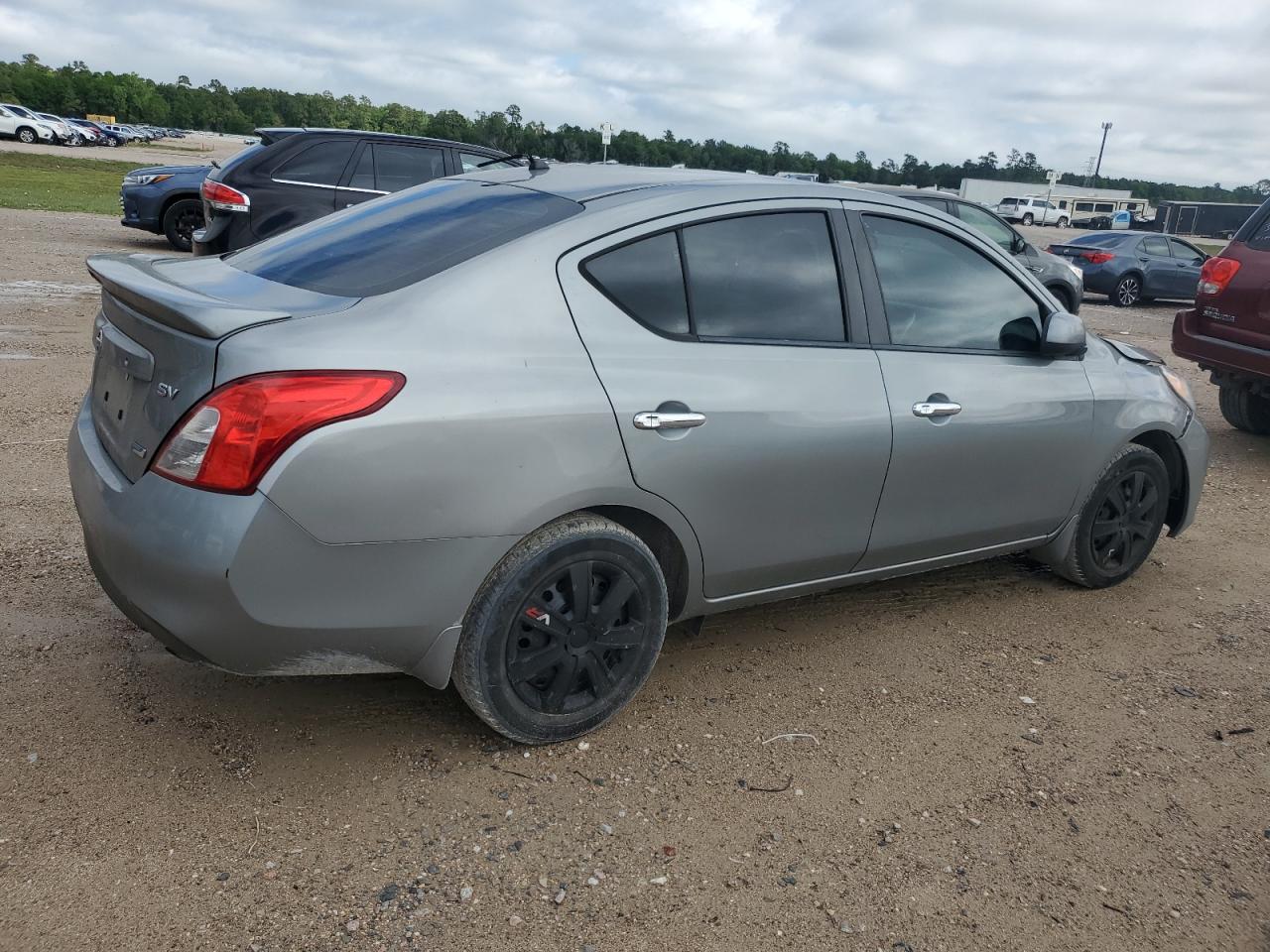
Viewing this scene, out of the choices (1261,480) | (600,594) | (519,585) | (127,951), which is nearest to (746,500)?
(600,594)

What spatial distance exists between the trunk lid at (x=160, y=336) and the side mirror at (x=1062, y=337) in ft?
8.59

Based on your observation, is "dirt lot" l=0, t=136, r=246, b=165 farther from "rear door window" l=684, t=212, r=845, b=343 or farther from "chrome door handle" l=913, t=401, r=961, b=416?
"chrome door handle" l=913, t=401, r=961, b=416

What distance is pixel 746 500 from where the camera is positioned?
3334mm

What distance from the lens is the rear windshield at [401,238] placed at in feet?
10.0

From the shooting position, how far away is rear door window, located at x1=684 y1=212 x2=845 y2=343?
333 cm

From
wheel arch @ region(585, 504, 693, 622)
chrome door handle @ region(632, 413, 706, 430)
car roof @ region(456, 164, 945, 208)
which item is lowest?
wheel arch @ region(585, 504, 693, 622)

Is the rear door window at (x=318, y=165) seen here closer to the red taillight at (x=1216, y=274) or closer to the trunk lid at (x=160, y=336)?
the trunk lid at (x=160, y=336)

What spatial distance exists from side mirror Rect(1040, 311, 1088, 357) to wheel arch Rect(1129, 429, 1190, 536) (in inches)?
29.2

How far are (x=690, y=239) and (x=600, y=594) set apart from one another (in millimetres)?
1121

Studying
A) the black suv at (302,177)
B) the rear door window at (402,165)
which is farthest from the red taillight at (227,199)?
the rear door window at (402,165)

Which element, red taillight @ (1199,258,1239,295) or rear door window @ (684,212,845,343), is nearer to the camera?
rear door window @ (684,212,845,343)

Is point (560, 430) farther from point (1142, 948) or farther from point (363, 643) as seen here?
point (1142, 948)

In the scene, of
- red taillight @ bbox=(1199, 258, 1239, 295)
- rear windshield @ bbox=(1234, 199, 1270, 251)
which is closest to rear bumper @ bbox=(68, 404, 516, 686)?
red taillight @ bbox=(1199, 258, 1239, 295)

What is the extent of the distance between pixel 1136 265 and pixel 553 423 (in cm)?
1901
